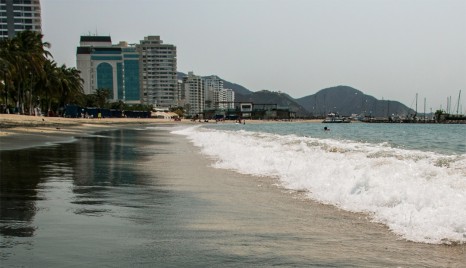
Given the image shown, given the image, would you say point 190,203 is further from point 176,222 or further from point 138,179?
point 138,179

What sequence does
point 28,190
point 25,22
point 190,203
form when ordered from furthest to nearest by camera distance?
1. point 25,22
2. point 28,190
3. point 190,203

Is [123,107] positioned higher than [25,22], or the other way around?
[25,22]

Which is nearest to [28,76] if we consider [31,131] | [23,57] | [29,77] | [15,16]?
[29,77]

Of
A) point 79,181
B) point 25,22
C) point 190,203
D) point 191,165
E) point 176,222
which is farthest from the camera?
point 25,22

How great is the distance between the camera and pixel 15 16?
15775 centimetres

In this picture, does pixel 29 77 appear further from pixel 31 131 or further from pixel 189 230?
pixel 189 230

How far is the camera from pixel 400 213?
712 cm

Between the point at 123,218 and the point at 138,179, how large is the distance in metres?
4.96

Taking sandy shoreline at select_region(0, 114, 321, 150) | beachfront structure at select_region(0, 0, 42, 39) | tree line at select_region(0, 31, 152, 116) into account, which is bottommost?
sandy shoreline at select_region(0, 114, 321, 150)

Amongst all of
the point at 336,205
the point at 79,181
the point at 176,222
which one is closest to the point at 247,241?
the point at 176,222

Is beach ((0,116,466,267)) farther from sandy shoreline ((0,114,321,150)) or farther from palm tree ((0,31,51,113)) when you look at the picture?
palm tree ((0,31,51,113))

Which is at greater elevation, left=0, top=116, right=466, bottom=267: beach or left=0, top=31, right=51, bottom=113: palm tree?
left=0, top=31, right=51, bottom=113: palm tree

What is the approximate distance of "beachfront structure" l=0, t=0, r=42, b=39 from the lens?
157m

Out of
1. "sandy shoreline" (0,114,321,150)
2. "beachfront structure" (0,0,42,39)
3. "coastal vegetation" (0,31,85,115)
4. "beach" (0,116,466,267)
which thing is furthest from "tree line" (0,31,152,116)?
"beachfront structure" (0,0,42,39)
